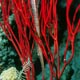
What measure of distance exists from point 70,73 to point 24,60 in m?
0.56

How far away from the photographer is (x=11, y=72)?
236 cm

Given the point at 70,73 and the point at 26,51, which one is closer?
the point at 26,51

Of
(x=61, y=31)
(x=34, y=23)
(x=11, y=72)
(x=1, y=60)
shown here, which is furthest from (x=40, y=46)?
(x=1, y=60)

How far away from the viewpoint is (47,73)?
2820 millimetres

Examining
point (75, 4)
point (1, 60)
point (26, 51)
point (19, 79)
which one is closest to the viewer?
point (19, 79)

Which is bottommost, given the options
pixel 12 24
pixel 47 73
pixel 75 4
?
pixel 47 73

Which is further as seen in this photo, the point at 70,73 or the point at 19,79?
the point at 70,73

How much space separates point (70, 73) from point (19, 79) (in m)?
0.73

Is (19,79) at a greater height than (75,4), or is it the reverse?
(75,4)

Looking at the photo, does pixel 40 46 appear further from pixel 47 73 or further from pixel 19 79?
pixel 47 73

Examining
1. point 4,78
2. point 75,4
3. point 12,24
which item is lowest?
point 4,78

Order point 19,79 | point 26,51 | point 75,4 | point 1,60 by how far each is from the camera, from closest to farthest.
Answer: point 19,79, point 26,51, point 75,4, point 1,60

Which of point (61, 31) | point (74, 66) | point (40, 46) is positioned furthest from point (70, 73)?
point (40, 46)

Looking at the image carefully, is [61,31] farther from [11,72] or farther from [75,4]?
[11,72]
